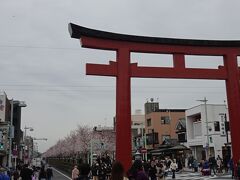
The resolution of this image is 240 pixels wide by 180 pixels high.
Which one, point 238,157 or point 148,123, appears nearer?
point 238,157

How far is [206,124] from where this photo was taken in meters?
46.1

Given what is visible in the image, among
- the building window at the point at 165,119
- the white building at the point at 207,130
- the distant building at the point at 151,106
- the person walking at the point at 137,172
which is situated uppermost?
the distant building at the point at 151,106

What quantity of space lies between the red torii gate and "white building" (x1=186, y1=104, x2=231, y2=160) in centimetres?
2151

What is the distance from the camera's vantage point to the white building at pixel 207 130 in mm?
44875

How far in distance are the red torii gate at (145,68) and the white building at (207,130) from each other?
21506 mm

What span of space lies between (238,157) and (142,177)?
1264 centimetres

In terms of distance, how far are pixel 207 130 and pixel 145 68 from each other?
27274 millimetres

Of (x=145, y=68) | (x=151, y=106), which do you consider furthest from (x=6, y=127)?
(x=151, y=106)

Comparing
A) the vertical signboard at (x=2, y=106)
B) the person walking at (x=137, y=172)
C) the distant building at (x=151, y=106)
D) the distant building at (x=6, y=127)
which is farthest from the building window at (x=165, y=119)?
the person walking at (x=137, y=172)

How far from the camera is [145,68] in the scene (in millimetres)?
20219

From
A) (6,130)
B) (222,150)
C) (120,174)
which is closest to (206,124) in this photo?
(222,150)

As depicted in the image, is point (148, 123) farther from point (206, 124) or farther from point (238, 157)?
point (238, 157)

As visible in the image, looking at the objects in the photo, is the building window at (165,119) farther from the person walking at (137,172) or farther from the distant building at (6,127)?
the person walking at (137,172)

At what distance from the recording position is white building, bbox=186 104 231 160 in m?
44.9
